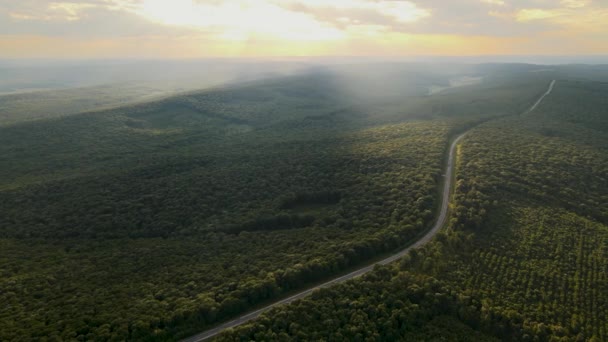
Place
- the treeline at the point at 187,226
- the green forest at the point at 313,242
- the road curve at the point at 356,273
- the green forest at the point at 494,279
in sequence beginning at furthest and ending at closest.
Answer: the treeline at the point at 187,226 < the green forest at the point at 313,242 < the road curve at the point at 356,273 < the green forest at the point at 494,279

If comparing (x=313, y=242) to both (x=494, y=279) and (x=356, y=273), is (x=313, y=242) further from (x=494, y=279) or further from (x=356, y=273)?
(x=494, y=279)

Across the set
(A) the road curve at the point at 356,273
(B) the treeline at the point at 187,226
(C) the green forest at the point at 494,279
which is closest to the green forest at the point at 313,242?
(C) the green forest at the point at 494,279

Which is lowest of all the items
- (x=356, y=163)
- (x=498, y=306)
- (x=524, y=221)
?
(x=498, y=306)

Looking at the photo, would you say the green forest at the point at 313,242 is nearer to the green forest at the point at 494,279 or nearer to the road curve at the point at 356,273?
Result: the green forest at the point at 494,279

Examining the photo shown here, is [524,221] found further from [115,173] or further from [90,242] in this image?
[115,173]

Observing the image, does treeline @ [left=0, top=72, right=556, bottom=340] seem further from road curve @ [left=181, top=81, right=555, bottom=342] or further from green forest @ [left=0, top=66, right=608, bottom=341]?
road curve @ [left=181, top=81, right=555, bottom=342]

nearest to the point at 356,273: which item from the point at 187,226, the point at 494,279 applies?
the point at 494,279

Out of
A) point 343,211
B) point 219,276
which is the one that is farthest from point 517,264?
point 219,276

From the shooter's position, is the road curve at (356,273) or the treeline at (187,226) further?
the treeline at (187,226)
